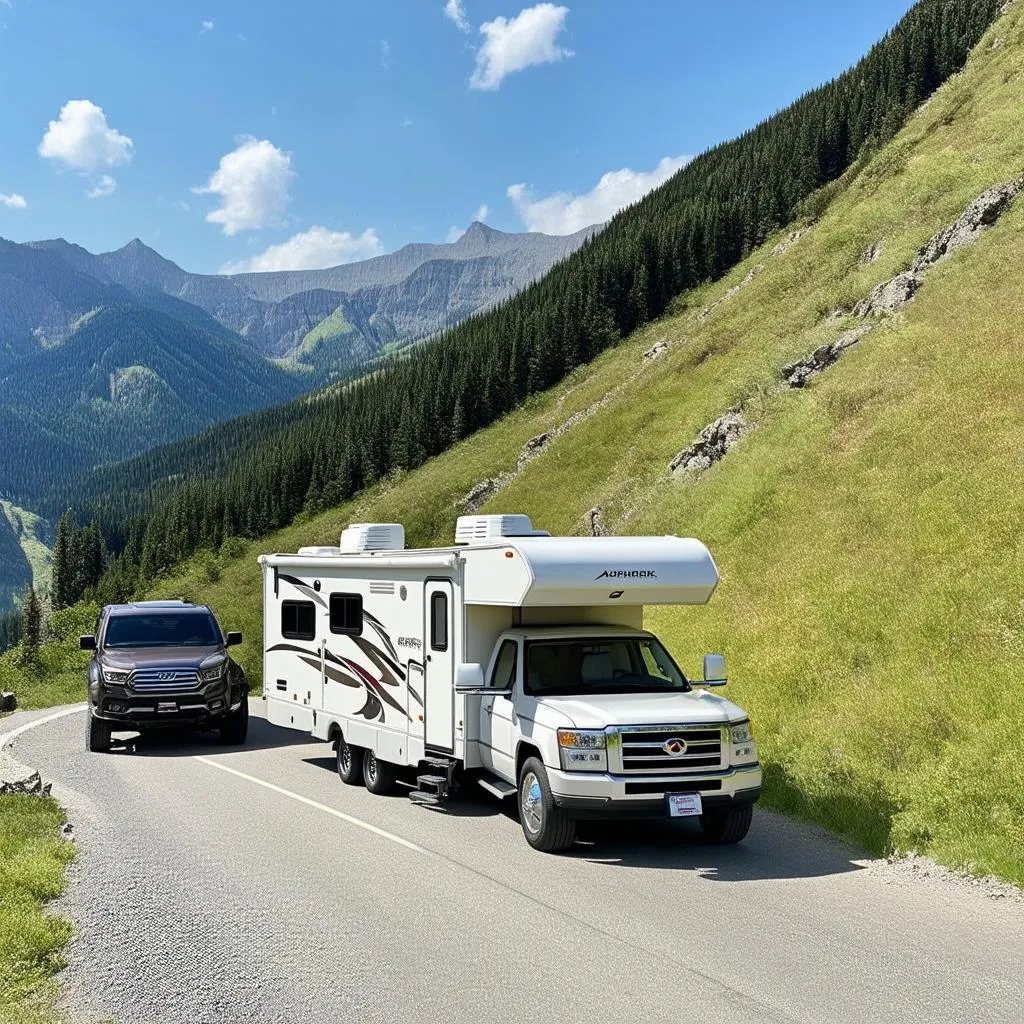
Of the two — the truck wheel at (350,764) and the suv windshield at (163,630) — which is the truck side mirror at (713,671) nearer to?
the truck wheel at (350,764)

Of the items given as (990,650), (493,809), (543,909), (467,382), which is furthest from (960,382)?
(467,382)

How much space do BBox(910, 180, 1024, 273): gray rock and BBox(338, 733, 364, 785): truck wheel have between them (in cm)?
3015

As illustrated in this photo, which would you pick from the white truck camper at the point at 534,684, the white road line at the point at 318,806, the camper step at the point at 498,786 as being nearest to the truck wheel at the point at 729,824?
the white truck camper at the point at 534,684

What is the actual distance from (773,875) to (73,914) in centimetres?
600

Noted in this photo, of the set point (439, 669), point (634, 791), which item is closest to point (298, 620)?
point (439, 669)

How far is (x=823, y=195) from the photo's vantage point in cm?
8469

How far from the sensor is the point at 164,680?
57.6 feet

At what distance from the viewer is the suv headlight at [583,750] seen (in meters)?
9.77

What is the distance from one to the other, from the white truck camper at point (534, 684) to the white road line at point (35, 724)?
25.6 ft

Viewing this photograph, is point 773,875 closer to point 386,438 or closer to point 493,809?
point 493,809

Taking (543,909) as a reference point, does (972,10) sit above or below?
above

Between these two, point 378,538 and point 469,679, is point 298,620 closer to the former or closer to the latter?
point 378,538

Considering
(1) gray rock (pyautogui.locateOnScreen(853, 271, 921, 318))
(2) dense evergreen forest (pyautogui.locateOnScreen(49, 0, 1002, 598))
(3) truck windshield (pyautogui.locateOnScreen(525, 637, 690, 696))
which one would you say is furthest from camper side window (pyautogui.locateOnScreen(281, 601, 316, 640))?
(2) dense evergreen forest (pyautogui.locateOnScreen(49, 0, 1002, 598))

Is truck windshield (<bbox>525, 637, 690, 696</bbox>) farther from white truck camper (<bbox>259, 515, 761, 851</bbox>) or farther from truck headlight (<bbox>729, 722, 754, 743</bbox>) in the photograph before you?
truck headlight (<bbox>729, 722, 754, 743</bbox>)
